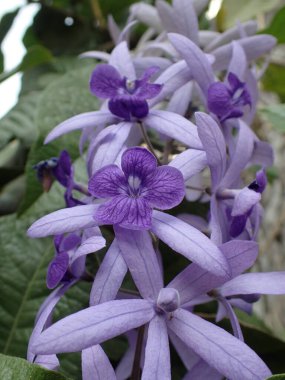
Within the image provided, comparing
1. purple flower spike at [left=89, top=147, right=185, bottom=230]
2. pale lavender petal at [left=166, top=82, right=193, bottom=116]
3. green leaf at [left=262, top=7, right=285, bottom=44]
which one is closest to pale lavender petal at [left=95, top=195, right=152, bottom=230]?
purple flower spike at [left=89, top=147, right=185, bottom=230]

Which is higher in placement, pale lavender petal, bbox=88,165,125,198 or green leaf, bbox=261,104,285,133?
pale lavender petal, bbox=88,165,125,198

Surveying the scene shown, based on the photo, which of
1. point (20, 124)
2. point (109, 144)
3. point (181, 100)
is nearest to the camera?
point (109, 144)

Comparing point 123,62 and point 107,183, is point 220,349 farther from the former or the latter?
point 123,62

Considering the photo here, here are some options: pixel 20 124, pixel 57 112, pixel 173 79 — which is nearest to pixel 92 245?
pixel 173 79

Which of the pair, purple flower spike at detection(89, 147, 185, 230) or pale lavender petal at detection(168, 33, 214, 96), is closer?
purple flower spike at detection(89, 147, 185, 230)

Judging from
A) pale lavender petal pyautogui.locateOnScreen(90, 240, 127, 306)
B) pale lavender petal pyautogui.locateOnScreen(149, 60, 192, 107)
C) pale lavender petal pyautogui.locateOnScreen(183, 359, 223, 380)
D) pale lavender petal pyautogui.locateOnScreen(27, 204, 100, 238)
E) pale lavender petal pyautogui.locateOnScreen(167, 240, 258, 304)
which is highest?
pale lavender petal pyautogui.locateOnScreen(27, 204, 100, 238)

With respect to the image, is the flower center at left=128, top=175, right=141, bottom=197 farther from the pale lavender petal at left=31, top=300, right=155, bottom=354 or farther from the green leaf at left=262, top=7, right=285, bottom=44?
the green leaf at left=262, top=7, right=285, bottom=44

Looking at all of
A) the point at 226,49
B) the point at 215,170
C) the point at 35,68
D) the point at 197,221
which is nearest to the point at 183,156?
the point at 215,170
